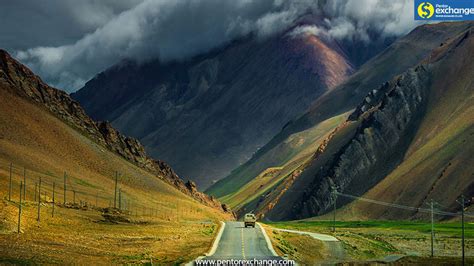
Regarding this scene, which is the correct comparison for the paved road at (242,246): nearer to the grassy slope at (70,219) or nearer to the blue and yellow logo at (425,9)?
the grassy slope at (70,219)

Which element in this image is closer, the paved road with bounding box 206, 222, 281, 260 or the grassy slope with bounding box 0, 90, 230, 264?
the paved road with bounding box 206, 222, 281, 260

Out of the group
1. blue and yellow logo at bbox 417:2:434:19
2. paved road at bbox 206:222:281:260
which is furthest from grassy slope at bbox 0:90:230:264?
blue and yellow logo at bbox 417:2:434:19

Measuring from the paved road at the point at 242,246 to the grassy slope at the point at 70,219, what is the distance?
223 cm

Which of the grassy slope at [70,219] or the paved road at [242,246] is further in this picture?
the grassy slope at [70,219]

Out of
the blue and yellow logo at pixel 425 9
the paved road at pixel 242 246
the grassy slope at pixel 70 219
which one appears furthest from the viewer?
the blue and yellow logo at pixel 425 9

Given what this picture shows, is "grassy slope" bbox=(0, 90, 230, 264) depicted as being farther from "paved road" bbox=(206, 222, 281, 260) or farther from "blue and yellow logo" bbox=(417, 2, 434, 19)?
"blue and yellow logo" bbox=(417, 2, 434, 19)

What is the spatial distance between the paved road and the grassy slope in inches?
88.0

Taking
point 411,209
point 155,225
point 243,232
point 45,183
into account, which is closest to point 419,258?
point 243,232

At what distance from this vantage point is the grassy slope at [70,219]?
212 feet

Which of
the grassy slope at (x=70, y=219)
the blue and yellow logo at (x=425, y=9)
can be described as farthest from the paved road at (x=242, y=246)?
the blue and yellow logo at (x=425, y=9)

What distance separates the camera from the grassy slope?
64.8m

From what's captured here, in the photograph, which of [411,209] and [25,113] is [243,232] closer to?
[411,209]

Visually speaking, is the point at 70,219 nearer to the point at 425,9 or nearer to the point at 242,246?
the point at 242,246

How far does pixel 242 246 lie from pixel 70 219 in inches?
1570
